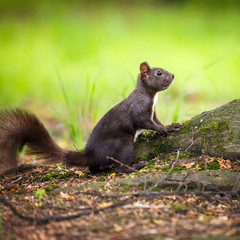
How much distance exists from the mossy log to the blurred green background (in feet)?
3.83

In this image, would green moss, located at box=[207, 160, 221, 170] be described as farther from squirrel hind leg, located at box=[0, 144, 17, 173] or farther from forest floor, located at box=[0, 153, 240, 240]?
squirrel hind leg, located at box=[0, 144, 17, 173]

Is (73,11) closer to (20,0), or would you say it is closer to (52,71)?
(20,0)

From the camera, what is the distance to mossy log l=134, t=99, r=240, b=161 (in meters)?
2.90

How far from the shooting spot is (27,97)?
24.1 ft

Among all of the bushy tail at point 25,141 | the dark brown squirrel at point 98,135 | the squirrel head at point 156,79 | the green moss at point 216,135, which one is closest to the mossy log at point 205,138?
the green moss at point 216,135

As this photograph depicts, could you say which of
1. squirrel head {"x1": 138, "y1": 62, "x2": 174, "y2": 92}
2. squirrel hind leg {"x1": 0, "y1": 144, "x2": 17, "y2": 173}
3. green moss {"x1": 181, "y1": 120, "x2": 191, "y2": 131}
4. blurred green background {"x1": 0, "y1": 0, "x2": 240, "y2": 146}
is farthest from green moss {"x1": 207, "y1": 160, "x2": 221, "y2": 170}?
blurred green background {"x1": 0, "y1": 0, "x2": 240, "y2": 146}

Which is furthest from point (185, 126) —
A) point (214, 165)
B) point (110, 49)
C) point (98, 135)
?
point (110, 49)

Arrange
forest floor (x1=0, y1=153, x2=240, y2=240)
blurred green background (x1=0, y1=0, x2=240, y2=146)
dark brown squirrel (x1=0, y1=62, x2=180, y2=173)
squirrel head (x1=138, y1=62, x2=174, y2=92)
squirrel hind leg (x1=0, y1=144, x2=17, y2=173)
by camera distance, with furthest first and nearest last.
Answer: blurred green background (x1=0, y1=0, x2=240, y2=146)
squirrel head (x1=138, y1=62, x2=174, y2=92)
dark brown squirrel (x1=0, y1=62, x2=180, y2=173)
squirrel hind leg (x1=0, y1=144, x2=17, y2=173)
forest floor (x1=0, y1=153, x2=240, y2=240)

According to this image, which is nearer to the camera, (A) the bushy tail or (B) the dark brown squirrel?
(A) the bushy tail

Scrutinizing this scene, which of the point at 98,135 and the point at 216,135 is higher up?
the point at 98,135

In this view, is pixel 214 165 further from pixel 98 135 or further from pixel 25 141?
pixel 25 141

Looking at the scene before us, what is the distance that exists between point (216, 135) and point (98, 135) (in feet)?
3.22

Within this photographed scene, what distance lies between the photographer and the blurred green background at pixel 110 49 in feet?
23.4

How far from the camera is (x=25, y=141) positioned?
3008mm
